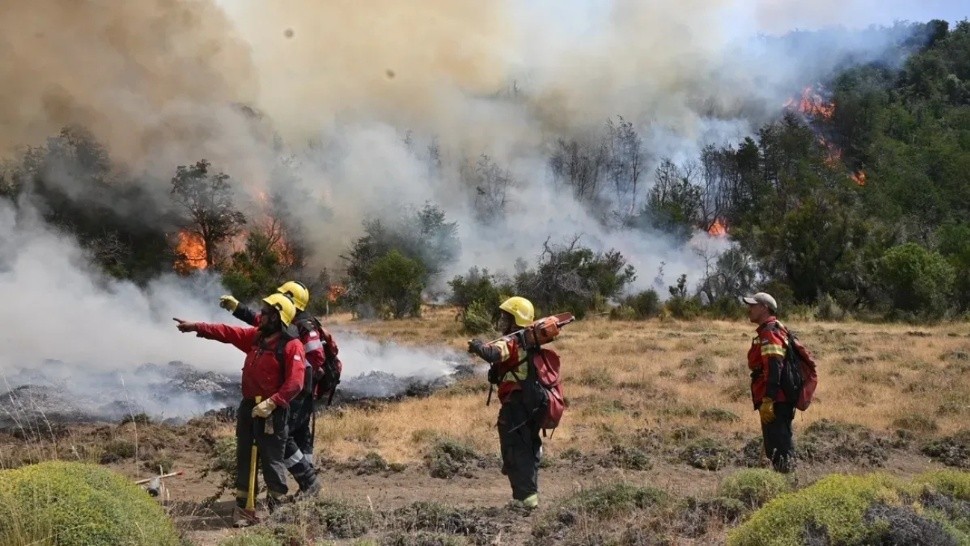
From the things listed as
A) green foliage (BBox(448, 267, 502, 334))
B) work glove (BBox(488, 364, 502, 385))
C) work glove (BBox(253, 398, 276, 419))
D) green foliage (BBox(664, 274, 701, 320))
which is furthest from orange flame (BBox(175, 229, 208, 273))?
work glove (BBox(488, 364, 502, 385))

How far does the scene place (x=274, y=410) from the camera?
601cm

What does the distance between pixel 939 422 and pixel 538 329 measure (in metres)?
7.58

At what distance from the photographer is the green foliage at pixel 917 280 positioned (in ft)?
90.9

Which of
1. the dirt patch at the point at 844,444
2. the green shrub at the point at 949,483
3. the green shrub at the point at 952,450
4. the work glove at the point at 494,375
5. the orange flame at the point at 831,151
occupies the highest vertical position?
the orange flame at the point at 831,151

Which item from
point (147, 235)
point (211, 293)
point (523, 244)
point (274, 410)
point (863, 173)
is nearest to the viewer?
point (274, 410)

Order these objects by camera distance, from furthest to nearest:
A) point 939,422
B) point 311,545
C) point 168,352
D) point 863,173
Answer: point 863,173, point 168,352, point 939,422, point 311,545

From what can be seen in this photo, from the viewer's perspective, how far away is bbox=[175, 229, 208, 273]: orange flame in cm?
3022

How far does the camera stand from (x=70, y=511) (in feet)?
12.8

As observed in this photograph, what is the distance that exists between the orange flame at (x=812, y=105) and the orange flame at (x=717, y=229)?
18463 millimetres

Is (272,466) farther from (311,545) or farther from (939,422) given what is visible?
(939,422)

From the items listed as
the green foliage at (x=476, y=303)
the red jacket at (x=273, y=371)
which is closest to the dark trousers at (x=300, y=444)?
the red jacket at (x=273, y=371)

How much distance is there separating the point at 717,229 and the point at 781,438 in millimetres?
48839

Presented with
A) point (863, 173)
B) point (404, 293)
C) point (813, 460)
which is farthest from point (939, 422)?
point (863, 173)

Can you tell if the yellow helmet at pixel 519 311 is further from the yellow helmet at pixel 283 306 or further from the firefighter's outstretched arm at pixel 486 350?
the yellow helmet at pixel 283 306
